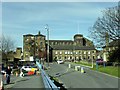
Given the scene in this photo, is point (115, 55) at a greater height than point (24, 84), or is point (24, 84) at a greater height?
point (115, 55)

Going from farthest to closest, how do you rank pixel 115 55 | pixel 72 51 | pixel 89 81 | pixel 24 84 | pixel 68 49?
pixel 68 49
pixel 72 51
pixel 115 55
pixel 89 81
pixel 24 84

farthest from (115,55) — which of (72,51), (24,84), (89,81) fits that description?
(72,51)

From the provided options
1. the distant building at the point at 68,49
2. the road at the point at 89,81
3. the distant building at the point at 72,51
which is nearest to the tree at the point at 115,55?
the road at the point at 89,81

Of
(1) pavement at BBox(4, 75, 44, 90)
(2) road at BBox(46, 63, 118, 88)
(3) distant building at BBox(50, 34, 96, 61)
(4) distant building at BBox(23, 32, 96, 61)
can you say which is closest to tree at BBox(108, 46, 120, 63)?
(2) road at BBox(46, 63, 118, 88)

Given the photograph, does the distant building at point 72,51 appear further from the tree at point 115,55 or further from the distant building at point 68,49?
the tree at point 115,55

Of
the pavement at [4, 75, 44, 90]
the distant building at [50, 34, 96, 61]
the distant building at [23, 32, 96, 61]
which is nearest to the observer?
the pavement at [4, 75, 44, 90]

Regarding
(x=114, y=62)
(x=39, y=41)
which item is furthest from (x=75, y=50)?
(x=114, y=62)

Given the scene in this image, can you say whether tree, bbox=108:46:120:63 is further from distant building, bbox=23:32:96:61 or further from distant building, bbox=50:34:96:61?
distant building, bbox=50:34:96:61

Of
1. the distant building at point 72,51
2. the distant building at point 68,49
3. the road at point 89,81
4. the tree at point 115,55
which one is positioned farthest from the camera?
the distant building at point 72,51

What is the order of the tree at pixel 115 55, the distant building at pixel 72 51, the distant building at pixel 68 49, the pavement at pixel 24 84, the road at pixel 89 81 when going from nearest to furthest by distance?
the pavement at pixel 24 84 → the road at pixel 89 81 → the tree at pixel 115 55 → the distant building at pixel 68 49 → the distant building at pixel 72 51

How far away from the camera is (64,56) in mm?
174625

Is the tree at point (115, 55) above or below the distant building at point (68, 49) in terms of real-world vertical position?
below

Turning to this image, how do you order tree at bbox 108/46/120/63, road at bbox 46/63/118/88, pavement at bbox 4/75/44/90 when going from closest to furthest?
pavement at bbox 4/75/44/90 → road at bbox 46/63/118/88 → tree at bbox 108/46/120/63

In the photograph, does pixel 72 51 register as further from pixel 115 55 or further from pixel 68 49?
pixel 115 55
